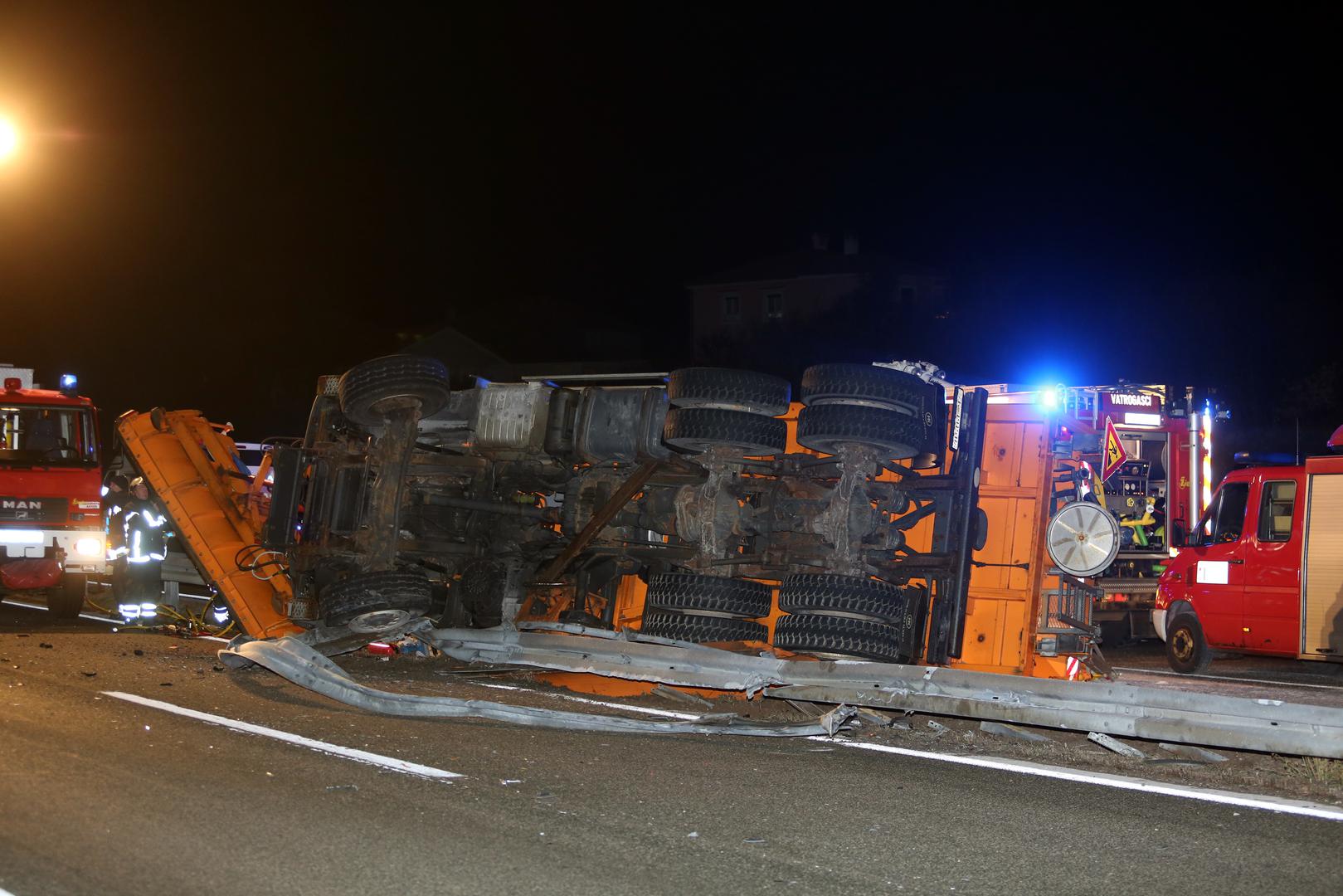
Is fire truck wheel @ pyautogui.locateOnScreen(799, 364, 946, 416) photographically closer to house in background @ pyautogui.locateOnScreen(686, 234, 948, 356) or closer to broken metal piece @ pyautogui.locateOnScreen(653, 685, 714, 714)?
broken metal piece @ pyautogui.locateOnScreen(653, 685, 714, 714)

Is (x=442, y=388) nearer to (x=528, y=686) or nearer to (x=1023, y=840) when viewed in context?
(x=528, y=686)

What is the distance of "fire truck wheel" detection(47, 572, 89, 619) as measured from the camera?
43.9 ft

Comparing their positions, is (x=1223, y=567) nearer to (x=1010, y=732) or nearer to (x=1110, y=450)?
(x=1110, y=450)

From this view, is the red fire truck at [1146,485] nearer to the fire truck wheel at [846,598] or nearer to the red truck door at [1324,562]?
the red truck door at [1324,562]

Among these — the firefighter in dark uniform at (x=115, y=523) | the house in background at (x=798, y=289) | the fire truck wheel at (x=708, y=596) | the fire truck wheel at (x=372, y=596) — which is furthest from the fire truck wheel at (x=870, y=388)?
the house in background at (x=798, y=289)

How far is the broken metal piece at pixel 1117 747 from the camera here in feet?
20.1

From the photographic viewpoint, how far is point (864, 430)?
25.3ft

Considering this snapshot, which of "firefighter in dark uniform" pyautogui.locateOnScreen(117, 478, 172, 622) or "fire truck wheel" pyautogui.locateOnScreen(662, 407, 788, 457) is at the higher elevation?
"fire truck wheel" pyautogui.locateOnScreen(662, 407, 788, 457)

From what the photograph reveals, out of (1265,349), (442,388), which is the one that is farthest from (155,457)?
(1265,349)

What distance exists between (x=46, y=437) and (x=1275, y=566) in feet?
42.7

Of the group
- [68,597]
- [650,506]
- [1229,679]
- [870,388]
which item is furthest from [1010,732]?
[68,597]

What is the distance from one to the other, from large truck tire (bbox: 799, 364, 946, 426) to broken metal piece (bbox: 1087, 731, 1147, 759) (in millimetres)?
2461

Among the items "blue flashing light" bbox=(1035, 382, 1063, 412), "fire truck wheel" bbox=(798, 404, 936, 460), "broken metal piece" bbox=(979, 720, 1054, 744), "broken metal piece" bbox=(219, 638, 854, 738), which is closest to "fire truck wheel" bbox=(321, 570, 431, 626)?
"broken metal piece" bbox=(219, 638, 854, 738)

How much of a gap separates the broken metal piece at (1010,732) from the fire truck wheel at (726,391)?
8.36 ft
